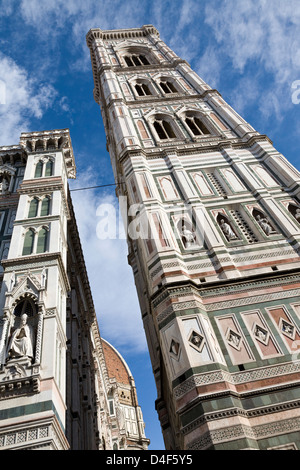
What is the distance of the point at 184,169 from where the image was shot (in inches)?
548

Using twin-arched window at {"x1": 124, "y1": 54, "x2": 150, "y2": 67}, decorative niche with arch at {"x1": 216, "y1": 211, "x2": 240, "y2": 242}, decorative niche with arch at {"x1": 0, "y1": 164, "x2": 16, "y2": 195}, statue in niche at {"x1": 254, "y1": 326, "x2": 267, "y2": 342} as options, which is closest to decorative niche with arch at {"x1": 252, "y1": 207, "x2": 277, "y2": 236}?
decorative niche with arch at {"x1": 216, "y1": 211, "x2": 240, "y2": 242}

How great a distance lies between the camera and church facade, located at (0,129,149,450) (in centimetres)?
662

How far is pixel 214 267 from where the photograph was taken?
9961 millimetres

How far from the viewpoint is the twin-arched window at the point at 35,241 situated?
389 inches

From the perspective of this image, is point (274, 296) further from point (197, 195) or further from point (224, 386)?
point (197, 195)

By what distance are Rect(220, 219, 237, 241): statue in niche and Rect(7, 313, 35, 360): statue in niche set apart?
561cm

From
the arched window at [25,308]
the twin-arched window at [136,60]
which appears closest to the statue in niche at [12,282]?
the arched window at [25,308]

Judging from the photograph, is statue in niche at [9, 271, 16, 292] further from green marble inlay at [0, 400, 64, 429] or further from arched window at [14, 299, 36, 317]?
green marble inlay at [0, 400, 64, 429]

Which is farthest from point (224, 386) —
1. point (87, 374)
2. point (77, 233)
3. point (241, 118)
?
point (241, 118)

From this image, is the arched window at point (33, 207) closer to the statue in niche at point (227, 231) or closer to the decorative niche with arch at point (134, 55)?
the statue in niche at point (227, 231)

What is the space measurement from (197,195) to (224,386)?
659 centimetres
